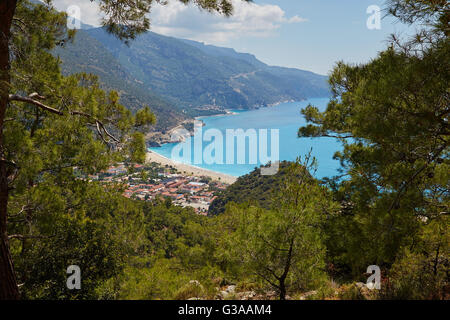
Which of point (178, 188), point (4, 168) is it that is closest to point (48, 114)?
point (4, 168)

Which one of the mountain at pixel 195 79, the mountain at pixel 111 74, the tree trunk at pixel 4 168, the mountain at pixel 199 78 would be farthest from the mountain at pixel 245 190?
the mountain at pixel 199 78

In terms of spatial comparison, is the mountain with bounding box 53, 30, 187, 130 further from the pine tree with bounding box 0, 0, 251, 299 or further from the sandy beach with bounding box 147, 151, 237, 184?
the pine tree with bounding box 0, 0, 251, 299

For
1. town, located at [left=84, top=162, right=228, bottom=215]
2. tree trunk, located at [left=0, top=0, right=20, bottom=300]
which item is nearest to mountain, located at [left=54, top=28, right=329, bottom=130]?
town, located at [left=84, top=162, right=228, bottom=215]

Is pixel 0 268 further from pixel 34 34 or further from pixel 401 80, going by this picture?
pixel 401 80

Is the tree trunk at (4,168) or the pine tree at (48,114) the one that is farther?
the pine tree at (48,114)

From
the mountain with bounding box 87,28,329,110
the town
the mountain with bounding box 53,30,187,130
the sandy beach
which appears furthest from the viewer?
the mountain with bounding box 87,28,329,110

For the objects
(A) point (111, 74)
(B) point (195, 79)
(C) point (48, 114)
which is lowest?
(C) point (48, 114)

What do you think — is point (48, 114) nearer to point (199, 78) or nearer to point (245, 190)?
point (245, 190)

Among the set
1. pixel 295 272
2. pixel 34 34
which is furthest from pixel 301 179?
pixel 34 34

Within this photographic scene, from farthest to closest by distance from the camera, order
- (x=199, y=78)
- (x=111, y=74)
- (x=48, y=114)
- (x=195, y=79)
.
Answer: (x=195, y=79)
(x=199, y=78)
(x=111, y=74)
(x=48, y=114)

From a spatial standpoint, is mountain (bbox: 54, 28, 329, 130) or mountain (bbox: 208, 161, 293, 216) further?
mountain (bbox: 54, 28, 329, 130)

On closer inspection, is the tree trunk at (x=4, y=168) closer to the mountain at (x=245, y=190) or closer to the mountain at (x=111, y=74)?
the mountain at (x=245, y=190)
